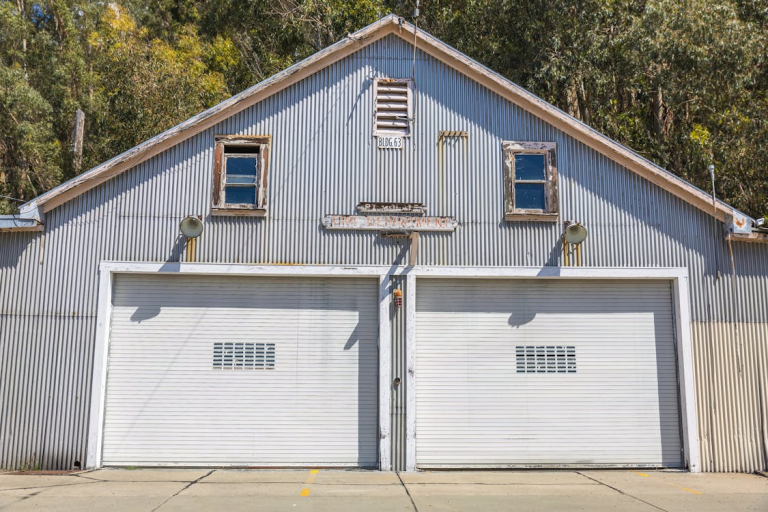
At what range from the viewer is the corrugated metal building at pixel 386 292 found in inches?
431

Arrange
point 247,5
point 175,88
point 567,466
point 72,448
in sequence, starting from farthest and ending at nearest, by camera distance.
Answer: point 247,5 < point 175,88 < point 567,466 < point 72,448

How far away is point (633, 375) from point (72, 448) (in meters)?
9.92

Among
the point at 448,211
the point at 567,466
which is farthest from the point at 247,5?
the point at 567,466

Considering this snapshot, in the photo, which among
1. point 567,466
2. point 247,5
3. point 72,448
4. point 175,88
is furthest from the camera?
point 247,5

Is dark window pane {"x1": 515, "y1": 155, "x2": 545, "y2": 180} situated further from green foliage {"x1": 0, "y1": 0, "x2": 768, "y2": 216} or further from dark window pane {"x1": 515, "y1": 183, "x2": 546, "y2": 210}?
green foliage {"x1": 0, "y1": 0, "x2": 768, "y2": 216}

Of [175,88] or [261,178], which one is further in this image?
[175,88]

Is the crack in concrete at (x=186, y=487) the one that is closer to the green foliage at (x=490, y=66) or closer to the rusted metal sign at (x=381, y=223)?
the rusted metal sign at (x=381, y=223)

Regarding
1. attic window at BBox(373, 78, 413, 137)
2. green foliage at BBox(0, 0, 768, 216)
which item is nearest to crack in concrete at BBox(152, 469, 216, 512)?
attic window at BBox(373, 78, 413, 137)

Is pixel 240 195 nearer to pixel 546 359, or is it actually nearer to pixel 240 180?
pixel 240 180

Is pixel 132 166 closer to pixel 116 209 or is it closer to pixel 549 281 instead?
pixel 116 209

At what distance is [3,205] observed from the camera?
23094 mm

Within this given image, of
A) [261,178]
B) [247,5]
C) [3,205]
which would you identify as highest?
[247,5]

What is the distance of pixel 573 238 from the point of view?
1139 centimetres

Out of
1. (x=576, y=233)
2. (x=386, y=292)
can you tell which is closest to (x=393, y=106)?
(x=386, y=292)
